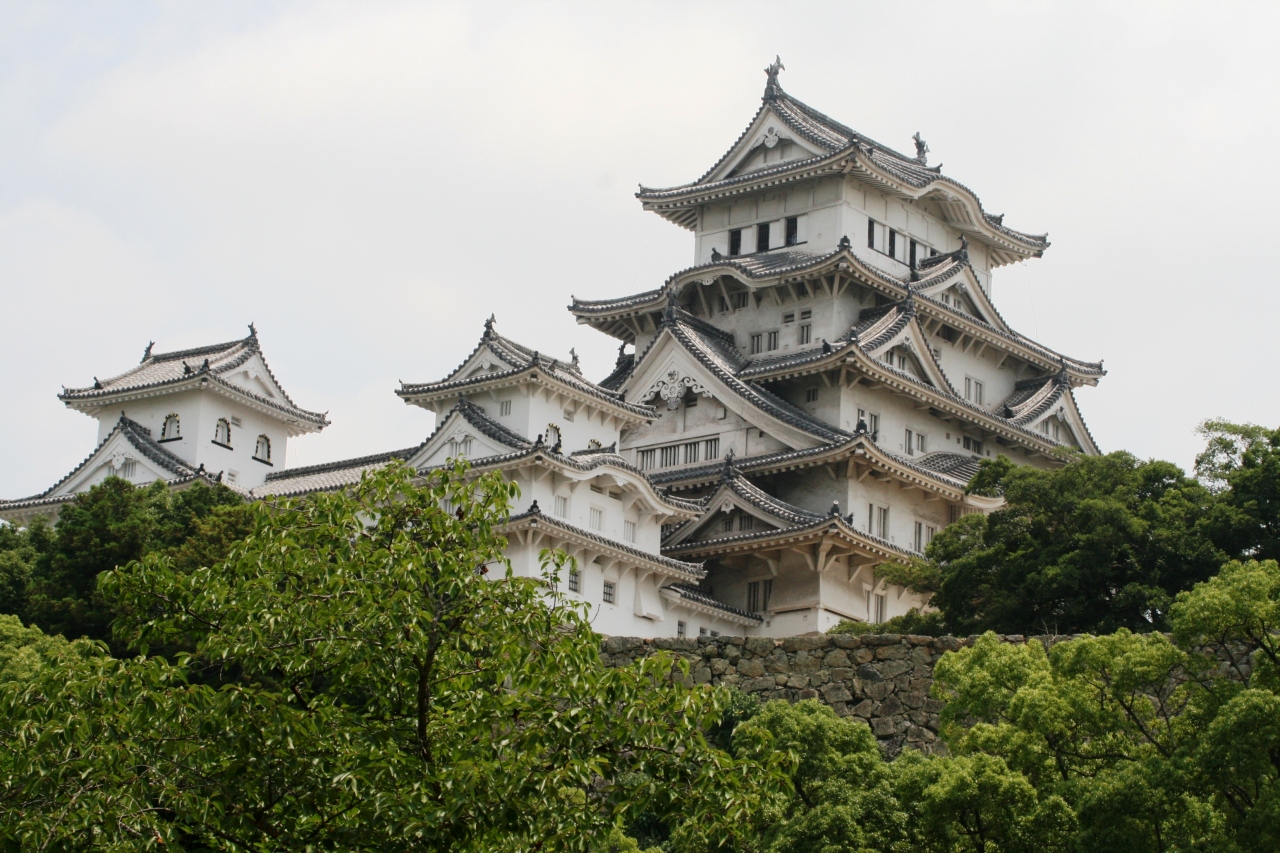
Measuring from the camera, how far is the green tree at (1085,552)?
3706 cm

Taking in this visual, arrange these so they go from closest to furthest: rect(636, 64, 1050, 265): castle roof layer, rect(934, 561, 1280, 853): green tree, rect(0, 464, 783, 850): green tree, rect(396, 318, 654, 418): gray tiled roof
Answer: rect(0, 464, 783, 850): green tree < rect(934, 561, 1280, 853): green tree < rect(396, 318, 654, 418): gray tiled roof < rect(636, 64, 1050, 265): castle roof layer

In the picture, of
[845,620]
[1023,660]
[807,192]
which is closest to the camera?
[1023,660]

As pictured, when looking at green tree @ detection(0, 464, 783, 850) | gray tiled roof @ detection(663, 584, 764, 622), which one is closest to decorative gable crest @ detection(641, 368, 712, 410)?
gray tiled roof @ detection(663, 584, 764, 622)

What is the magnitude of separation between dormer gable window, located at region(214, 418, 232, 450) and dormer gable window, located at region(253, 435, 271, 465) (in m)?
1.05

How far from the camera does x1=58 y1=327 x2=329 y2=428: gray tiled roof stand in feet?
166

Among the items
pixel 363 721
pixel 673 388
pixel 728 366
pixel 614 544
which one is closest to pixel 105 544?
pixel 614 544

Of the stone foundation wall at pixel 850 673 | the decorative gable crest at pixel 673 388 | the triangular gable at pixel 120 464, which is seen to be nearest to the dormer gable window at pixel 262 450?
the triangular gable at pixel 120 464

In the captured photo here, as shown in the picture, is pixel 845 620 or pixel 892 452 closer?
pixel 845 620

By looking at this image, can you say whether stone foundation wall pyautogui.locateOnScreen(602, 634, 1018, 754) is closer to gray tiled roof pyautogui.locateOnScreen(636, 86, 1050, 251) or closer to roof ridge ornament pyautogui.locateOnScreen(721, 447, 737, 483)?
roof ridge ornament pyautogui.locateOnScreen(721, 447, 737, 483)

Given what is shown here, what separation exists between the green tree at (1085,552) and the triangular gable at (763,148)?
19579mm

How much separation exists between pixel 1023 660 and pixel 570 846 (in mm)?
8810

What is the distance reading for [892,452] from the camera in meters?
52.1

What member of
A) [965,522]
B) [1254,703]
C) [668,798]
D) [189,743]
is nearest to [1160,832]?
[1254,703]

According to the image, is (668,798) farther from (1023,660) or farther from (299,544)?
(1023,660)
